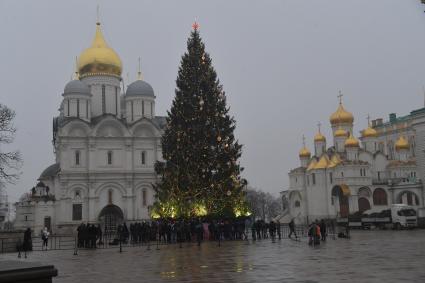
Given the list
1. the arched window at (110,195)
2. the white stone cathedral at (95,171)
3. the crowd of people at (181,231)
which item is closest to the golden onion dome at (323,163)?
the white stone cathedral at (95,171)

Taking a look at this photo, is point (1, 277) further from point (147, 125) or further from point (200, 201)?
point (147, 125)

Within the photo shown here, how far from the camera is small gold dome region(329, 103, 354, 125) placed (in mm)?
69625

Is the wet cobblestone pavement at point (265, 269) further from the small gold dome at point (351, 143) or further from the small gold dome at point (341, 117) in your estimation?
the small gold dome at point (341, 117)

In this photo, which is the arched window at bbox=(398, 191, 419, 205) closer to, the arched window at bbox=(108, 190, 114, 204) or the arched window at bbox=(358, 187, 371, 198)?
the arched window at bbox=(358, 187, 371, 198)

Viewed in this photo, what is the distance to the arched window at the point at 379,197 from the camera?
63125 mm

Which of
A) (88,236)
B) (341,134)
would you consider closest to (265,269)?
(88,236)

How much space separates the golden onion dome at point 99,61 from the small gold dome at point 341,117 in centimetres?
2765

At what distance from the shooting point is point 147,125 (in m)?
58.1

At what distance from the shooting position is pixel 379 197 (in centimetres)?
6334

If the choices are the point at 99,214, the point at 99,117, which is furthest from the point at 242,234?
the point at 99,117

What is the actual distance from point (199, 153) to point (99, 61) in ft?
107

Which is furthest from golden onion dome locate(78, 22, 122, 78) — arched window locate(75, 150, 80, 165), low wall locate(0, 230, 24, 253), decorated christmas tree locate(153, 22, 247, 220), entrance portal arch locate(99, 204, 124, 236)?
low wall locate(0, 230, 24, 253)

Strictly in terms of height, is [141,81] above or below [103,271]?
→ above

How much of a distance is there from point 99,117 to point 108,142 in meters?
3.45
